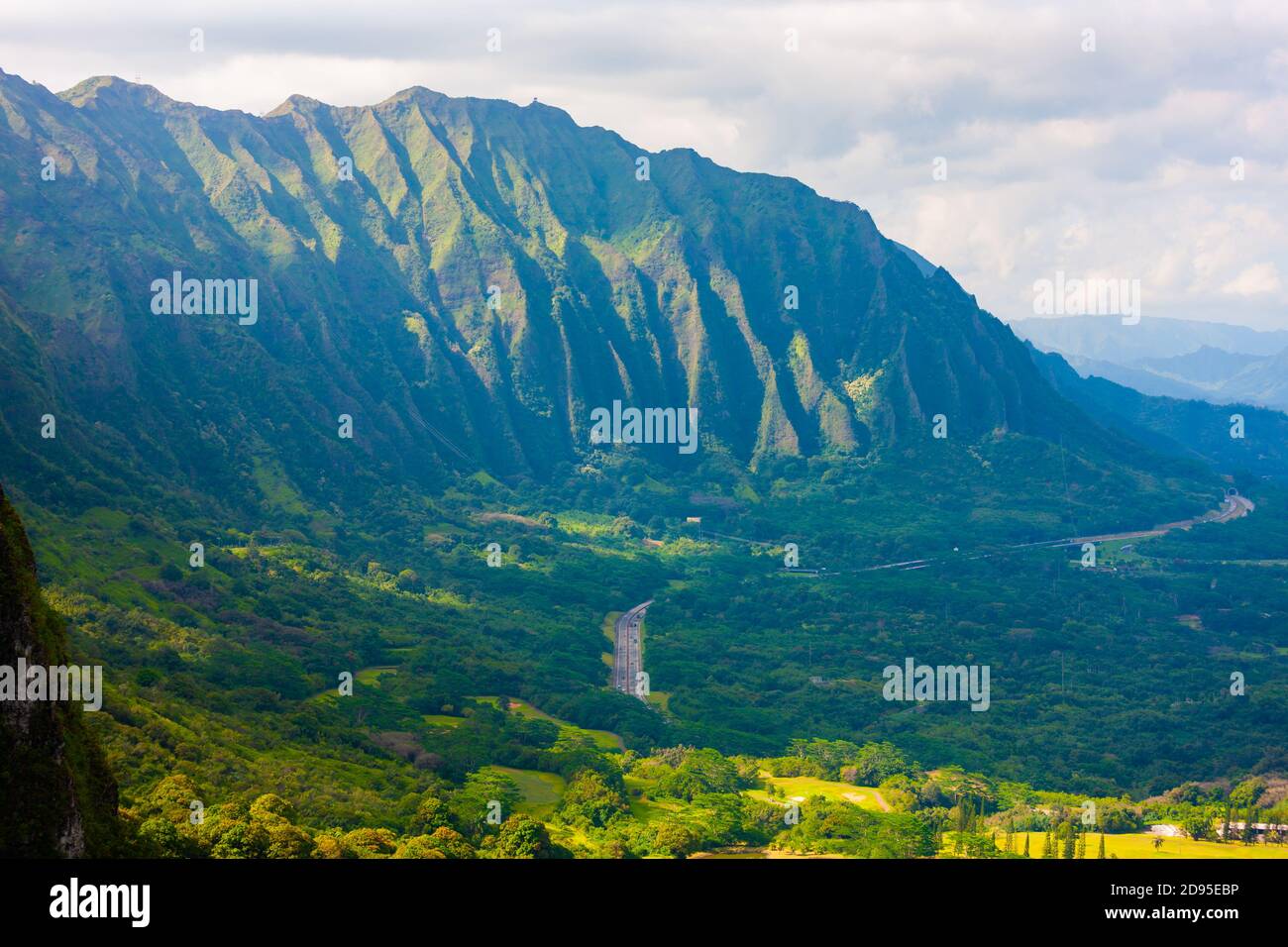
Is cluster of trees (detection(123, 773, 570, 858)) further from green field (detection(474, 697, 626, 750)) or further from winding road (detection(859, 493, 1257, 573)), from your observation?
winding road (detection(859, 493, 1257, 573))

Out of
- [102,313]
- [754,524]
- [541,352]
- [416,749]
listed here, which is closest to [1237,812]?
[416,749]

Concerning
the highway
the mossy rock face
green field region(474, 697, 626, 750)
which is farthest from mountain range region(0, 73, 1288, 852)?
the highway

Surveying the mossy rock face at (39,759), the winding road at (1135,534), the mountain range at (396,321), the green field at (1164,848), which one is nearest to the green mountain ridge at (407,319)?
the mountain range at (396,321)

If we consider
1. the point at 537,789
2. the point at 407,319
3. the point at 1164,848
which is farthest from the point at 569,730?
the point at 407,319

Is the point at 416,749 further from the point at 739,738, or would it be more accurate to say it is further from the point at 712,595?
the point at 712,595

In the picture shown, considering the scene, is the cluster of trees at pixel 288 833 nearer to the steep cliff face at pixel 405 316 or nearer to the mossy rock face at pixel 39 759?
the mossy rock face at pixel 39 759

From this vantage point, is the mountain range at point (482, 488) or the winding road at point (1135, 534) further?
the winding road at point (1135, 534)
